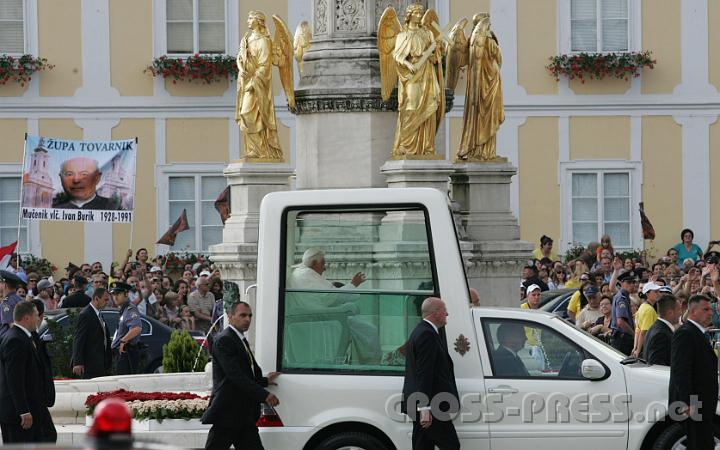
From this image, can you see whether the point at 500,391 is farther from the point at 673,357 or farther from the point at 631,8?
the point at 631,8

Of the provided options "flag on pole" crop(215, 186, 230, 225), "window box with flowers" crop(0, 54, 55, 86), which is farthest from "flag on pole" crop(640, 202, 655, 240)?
"window box with flowers" crop(0, 54, 55, 86)

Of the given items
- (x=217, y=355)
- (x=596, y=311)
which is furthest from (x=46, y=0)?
(x=217, y=355)

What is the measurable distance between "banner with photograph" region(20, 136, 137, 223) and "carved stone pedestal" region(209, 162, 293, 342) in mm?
7920

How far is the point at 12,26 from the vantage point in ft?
109

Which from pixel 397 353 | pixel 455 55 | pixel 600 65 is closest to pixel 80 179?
pixel 455 55

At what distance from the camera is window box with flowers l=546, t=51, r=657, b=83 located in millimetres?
33219

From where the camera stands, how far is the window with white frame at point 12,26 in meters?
33.2

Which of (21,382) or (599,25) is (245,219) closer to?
(21,382)

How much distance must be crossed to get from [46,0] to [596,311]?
16.8 m

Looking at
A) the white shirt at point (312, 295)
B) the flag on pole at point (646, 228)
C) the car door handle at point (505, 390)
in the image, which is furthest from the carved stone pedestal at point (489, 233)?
the flag on pole at point (646, 228)

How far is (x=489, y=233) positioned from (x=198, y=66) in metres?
16.0

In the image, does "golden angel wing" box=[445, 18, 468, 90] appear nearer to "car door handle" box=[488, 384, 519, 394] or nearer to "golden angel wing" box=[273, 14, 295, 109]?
"golden angel wing" box=[273, 14, 295, 109]

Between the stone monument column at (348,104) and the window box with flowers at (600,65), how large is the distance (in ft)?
52.2

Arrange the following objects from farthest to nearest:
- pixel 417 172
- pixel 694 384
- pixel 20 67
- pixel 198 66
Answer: pixel 198 66
pixel 20 67
pixel 417 172
pixel 694 384
